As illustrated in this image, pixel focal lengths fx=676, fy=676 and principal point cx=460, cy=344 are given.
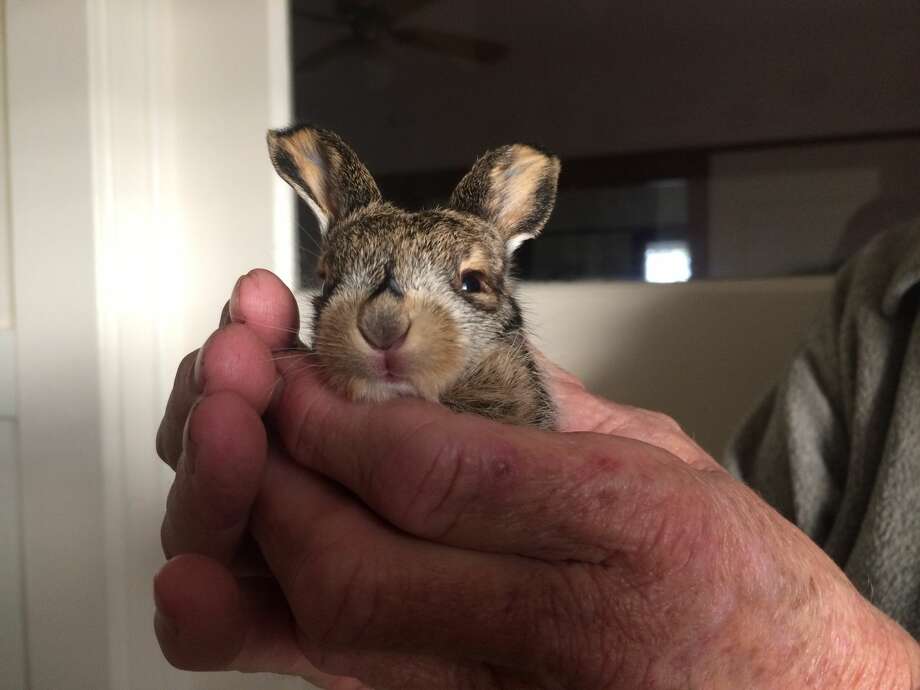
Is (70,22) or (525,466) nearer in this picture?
(525,466)

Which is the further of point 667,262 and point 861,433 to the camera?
point 667,262

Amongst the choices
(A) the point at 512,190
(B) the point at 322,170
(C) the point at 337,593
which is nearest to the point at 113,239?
(B) the point at 322,170

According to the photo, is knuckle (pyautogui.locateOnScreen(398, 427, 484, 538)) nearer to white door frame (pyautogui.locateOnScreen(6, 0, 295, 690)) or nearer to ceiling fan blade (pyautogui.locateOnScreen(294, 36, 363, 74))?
white door frame (pyautogui.locateOnScreen(6, 0, 295, 690))

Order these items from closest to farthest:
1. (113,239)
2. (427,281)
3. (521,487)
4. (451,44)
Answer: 1. (521,487)
2. (427,281)
3. (113,239)
4. (451,44)

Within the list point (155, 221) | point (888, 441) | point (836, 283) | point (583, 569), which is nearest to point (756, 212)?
point (836, 283)

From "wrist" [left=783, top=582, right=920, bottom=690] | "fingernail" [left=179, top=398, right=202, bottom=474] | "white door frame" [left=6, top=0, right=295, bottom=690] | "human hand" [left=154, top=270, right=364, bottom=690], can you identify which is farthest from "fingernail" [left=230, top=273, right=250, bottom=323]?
"white door frame" [left=6, top=0, right=295, bottom=690]

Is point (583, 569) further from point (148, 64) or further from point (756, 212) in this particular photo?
point (148, 64)

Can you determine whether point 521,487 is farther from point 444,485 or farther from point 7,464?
point 7,464

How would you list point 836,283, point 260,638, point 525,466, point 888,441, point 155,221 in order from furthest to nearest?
point 155,221 → point 836,283 → point 888,441 → point 260,638 → point 525,466
